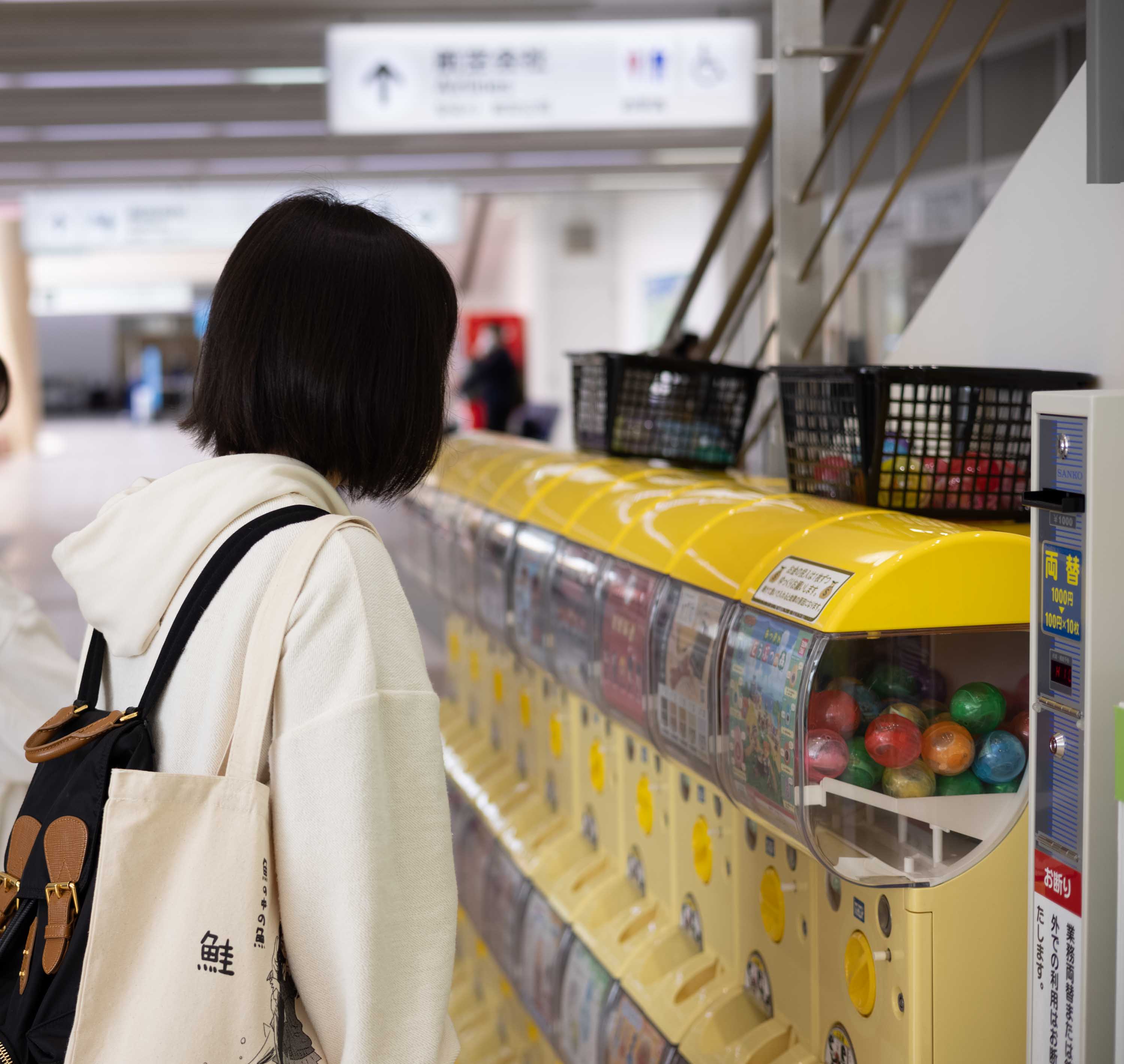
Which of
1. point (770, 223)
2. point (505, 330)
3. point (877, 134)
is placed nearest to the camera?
point (877, 134)

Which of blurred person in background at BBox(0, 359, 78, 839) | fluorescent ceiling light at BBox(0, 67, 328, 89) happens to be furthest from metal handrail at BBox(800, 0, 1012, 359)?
fluorescent ceiling light at BBox(0, 67, 328, 89)

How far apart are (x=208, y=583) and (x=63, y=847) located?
309mm

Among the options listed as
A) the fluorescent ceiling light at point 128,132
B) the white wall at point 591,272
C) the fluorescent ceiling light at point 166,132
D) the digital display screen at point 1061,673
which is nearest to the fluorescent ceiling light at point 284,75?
the fluorescent ceiling light at point 166,132

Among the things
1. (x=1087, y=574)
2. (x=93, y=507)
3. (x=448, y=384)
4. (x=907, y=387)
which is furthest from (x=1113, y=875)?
(x=93, y=507)

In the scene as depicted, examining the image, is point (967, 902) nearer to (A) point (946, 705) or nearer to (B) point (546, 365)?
(A) point (946, 705)

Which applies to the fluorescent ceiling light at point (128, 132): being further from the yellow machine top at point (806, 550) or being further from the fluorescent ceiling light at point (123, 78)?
the yellow machine top at point (806, 550)

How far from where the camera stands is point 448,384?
1544 millimetres

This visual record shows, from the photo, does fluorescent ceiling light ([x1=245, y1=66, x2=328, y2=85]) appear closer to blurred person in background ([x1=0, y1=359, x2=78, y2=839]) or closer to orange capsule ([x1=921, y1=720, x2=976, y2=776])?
blurred person in background ([x1=0, y1=359, x2=78, y2=839])

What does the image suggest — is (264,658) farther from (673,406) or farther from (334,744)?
(673,406)

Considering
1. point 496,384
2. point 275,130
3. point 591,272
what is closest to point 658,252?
point 591,272

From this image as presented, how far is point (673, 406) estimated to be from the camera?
3014 mm

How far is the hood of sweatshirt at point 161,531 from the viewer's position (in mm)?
1352

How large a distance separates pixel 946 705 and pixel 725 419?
145 centimetres

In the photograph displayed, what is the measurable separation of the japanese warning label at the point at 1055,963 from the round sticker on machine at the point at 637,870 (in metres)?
1.34
